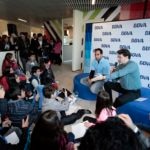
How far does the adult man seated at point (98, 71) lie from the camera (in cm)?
443

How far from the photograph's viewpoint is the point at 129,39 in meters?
5.05

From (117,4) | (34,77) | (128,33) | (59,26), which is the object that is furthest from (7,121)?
(59,26)

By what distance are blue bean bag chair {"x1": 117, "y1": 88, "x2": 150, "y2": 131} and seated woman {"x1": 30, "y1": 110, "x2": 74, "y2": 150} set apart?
1.80 meters

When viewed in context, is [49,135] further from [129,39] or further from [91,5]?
[91,5]

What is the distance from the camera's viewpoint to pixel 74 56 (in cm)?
791

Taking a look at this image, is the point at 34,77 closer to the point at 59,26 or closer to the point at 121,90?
the point at 121,90

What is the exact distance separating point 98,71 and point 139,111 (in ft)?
5.26

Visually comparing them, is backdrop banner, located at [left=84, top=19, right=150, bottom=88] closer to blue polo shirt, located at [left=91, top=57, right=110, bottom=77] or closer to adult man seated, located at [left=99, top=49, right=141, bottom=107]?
blue polo shirt, located at [left=91, top=57, right=110, bottom=77]

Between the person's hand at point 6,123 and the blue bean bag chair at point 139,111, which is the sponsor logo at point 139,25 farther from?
the person's hand at point 6,123

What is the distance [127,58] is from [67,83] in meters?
3.01

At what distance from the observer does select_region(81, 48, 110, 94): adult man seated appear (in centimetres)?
443

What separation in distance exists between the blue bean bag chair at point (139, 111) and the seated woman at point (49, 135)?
1.80m

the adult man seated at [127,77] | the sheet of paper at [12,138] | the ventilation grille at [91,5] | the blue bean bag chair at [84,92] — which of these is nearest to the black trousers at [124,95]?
the adult man seated at [127,77]

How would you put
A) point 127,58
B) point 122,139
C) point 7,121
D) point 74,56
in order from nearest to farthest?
point 122,139, point 7,121, point 127,58, point 74,56
